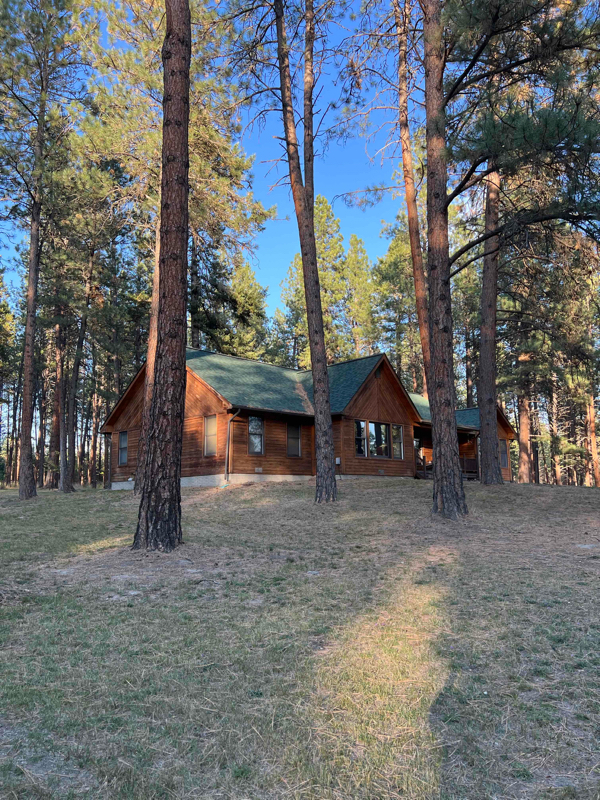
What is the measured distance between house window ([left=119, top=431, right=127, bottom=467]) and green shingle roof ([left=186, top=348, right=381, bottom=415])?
4.62m

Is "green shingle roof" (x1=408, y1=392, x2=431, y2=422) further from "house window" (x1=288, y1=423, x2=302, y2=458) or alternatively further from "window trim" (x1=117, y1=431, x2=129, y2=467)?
"window trim" (x1=117, y1=431, x2=129, y2=467)

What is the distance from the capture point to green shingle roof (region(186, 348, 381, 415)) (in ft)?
62.8

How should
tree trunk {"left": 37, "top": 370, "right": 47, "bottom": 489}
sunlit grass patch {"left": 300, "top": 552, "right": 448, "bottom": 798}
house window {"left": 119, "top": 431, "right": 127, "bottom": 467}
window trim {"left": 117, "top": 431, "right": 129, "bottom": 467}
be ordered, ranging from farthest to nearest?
1. tree trunk {"left": 37, "top": 370, "right": 47, "bottom": 489}
2. house window {"left": 119, "top": 431, "right": 127, "bottom": 467}
3. window trim {"left": 117, "top": 431, "right": 129, "bottom": 467}
4. sunlit grass patch {"left": 300, "top": 552, "right": 448, "bottom": 798}

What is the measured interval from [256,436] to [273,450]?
3.04ft

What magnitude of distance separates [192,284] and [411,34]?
50.1 feet

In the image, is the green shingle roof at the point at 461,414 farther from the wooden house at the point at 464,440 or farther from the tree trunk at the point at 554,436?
the tree trunk at the point at 554,436

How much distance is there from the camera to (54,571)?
5.93 metres

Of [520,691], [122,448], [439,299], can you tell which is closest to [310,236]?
[439,299]

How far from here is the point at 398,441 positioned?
23344mm

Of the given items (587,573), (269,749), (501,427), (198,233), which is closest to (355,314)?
(501,427)

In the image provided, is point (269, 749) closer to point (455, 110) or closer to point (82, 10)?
point (455, 110)

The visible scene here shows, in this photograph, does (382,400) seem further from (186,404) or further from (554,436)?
(554,436)

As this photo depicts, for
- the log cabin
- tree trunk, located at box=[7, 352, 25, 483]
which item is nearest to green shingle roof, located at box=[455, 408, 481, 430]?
the log cabin

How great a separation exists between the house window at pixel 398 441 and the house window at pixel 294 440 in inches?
196
